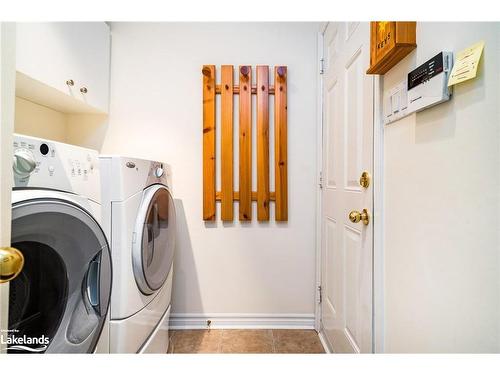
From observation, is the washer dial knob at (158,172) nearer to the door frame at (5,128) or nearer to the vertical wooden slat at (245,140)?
the vertical wooden slat at (245,140)

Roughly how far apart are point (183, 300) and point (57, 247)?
1.19 meters

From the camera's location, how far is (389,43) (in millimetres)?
758

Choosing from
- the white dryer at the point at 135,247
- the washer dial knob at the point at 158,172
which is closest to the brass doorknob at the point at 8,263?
the white dryer at the point at 135,247

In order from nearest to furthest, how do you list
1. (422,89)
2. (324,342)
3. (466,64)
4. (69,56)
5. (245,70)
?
1. (466,64)
2. (422,89)
3. (69,56)
4. (324,342)
5. (245,70)

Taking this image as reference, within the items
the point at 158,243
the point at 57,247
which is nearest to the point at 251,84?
the point at 158,243

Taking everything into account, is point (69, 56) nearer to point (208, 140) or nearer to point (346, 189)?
point (208, 140)

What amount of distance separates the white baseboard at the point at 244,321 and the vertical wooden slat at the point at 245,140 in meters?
0.71

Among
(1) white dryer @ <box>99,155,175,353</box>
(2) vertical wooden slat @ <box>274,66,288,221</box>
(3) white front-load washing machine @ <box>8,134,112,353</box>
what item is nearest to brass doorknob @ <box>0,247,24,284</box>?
(3) white front-load washing machine @ <box>8,134,112,353</box>

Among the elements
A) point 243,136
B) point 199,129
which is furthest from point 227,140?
point 199,129

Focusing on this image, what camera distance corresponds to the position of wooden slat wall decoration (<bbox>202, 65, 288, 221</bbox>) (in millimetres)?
1660

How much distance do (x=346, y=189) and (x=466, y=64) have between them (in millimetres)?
743

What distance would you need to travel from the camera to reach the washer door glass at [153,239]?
1030 mm

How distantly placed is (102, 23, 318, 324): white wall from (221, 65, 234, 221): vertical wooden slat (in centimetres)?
12
